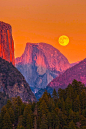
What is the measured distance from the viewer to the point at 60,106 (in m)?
112

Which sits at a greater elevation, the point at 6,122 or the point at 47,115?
the point at 47,115

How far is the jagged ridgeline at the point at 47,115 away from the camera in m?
96.7

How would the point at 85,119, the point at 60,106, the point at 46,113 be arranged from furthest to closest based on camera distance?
1. the point at 60,106
2. the point at 46,113
3. the point at 85,119

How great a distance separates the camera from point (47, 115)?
99.9m

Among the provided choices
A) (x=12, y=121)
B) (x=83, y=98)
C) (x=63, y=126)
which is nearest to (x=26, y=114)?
(x=12, y=121)

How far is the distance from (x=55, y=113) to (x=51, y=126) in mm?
5229

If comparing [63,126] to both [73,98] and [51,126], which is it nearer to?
[51,126]

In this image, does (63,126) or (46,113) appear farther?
(46,113)

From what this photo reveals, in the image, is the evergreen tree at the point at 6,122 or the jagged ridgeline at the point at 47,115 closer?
the jagged ridgeline at the point at 47,115

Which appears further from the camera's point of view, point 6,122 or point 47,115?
point 47,115

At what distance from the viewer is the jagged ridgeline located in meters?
96.7

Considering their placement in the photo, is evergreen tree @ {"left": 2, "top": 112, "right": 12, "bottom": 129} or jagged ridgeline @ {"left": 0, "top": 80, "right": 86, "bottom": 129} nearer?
jagged ridgeline @ {"left": 0, "top": 80, "right": 86, "bottom": 129}

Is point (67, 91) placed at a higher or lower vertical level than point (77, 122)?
higher

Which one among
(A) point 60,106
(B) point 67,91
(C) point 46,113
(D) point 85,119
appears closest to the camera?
(D) point 85,119
